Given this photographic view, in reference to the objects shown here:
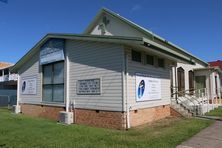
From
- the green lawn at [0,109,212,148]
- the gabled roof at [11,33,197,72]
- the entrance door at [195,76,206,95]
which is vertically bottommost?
the green lawn at [0,109,212,148]

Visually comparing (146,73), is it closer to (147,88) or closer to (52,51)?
(147,88)

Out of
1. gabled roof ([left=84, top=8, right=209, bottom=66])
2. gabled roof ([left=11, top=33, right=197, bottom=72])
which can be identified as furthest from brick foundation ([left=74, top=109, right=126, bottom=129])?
gabled roof ([left=84, top=8, right=209, bottom=66])

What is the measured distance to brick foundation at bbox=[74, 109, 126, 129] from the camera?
1109 cm

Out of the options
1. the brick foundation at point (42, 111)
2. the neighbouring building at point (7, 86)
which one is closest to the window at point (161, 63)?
the brick foundation at point (42, 111)

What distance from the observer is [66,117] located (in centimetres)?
1322

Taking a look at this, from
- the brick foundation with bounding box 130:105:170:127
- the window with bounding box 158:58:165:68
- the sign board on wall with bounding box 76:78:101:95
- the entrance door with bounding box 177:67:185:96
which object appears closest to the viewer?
the brick foundation with bounding box 130:105:170:127

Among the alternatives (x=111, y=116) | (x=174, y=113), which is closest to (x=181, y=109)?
(x=174, y=113)

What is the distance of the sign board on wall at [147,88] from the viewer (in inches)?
478

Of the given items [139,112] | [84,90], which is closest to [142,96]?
[139,112]

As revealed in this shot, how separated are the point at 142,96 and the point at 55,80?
6079 mm

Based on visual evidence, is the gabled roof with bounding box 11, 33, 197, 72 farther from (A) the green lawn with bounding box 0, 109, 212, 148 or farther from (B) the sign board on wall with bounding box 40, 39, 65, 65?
(A) the green lawn with bounding box 0, 109, 212, 148

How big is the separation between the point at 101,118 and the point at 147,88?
2970mm

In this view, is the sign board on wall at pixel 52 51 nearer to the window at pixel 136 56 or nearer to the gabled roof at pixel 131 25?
the window at pixel 136 56

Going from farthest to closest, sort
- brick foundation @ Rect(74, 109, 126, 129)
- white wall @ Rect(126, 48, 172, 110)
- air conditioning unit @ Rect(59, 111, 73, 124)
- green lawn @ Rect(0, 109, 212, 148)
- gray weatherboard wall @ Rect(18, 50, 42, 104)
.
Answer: gray weatherboard wall @ Rect(18, 50, 42, 104)
air conditioning unit @ Rect(59, 111, 73, 124)
white wall @ Rect(126, 48, 172, 110)
brick foundation @ Rect(74, 109, 126, 129)
green lawn @ Rect(0, 109, 212, 148)
